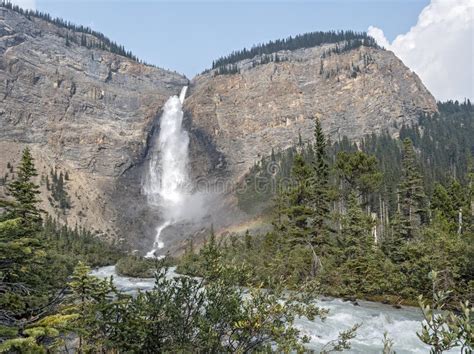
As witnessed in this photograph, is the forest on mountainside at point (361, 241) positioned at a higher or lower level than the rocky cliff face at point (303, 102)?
lower

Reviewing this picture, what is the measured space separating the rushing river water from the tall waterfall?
111 metres

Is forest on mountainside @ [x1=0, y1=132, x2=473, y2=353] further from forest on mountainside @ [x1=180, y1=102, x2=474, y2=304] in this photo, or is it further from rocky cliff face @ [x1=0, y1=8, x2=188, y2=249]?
rocky cliff face @ [x1=0, y1=8, x2=188, y2=249]

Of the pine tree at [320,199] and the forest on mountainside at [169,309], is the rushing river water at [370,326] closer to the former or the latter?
the forest on mountainside at [169,309]

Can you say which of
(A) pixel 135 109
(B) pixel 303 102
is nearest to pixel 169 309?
(B) pixel 303 102

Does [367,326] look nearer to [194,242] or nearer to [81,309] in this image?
[81,309]

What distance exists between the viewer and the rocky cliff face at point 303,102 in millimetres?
160125

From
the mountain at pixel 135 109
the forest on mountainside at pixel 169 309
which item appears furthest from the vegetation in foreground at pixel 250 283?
the mountain at pixel 135 109

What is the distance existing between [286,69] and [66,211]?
11156cm

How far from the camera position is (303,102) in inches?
6614

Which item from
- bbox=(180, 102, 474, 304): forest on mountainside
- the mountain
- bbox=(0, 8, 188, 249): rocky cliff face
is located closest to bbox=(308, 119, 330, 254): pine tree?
Answer: bbox=(180, 102, 474, 304): forest on mountainside

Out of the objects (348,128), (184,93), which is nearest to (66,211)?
(184,93)

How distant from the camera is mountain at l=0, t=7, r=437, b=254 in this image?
137m

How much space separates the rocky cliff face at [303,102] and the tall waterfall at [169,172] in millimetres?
9026

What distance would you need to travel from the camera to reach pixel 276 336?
302 inches
